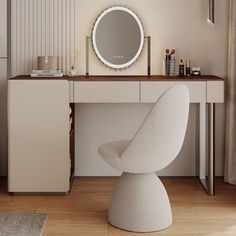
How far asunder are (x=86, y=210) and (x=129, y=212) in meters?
0.49

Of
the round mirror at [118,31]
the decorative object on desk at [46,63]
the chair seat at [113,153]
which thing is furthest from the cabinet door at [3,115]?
the chair seat at [113,153]

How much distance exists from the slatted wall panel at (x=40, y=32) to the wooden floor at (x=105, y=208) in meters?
1.02

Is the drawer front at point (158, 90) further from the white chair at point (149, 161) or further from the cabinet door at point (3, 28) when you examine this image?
the cabinet door at point (3, 28)

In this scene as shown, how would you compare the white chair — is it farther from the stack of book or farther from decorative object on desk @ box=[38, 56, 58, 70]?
decorative object on desk @ box=[38, 56, 58, 70]

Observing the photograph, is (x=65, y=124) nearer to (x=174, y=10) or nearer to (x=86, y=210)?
(x=86, y=210)

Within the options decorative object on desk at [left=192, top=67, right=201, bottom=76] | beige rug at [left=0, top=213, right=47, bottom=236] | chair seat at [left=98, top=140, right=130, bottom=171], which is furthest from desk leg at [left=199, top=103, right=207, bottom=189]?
beige rug at [left=0, top=213, right=47, bottom=236]

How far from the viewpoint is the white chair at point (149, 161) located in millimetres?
3203

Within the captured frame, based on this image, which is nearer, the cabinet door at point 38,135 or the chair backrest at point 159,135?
the chair backrest at point 159,135

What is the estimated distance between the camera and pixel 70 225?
135 inches

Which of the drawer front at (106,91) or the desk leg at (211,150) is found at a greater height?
the drawer front at (106,91)

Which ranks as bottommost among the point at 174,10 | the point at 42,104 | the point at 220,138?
the point at 220,138

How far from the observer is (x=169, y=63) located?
4453 mm

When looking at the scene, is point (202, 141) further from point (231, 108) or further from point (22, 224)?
point (22, 224)

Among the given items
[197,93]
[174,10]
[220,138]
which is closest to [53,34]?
[174,10]
